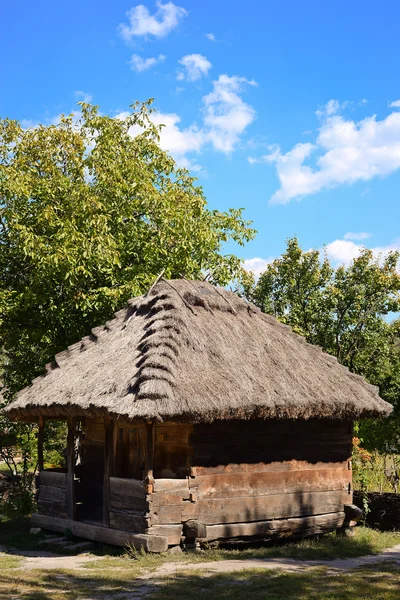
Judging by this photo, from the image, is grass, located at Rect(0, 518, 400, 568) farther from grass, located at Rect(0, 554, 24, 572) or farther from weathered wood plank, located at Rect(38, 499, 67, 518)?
grass, located at Rect(0, 554, 24, 572)

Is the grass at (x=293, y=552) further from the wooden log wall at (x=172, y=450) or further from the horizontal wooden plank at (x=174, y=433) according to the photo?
the horizontal wooden plank at (x=174, y=433)

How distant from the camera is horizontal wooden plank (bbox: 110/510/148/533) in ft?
37.8

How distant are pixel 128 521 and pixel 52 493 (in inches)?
118

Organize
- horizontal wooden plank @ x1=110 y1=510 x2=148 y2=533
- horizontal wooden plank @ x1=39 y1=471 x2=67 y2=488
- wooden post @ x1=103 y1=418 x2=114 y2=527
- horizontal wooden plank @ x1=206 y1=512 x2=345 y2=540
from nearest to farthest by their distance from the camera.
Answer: horizontal wooden plank @ x1=110 y1=510 x2=148 y2=533 → horizontal wooden plank @ x1=206 y1=512 x2=345 y2=540 → wooden post @ x1=103 y1=418 x2=114 y2=527 → horizontal wooden plank @ x1=39 y1=471 x2=67 y2=488

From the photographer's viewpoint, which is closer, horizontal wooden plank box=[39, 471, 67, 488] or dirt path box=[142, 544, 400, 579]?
dirt path box=[142, 544, 400, 579]

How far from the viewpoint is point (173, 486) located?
1155 cm

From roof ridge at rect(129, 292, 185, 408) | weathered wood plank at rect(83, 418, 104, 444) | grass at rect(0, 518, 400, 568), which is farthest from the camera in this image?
weathered wood plank at rect(83, 418, 104, 444)

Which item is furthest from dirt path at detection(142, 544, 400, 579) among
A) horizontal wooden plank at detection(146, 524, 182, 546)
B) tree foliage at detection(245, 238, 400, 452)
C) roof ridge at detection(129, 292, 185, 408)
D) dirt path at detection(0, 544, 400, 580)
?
tree foliage at detection(245, 238, 400, 452)

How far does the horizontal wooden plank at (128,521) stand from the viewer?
37.8 feet

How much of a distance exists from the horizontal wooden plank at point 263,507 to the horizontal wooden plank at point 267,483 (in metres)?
0.10

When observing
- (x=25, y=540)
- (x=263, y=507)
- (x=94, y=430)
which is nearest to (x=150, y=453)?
(x=263, y=507)

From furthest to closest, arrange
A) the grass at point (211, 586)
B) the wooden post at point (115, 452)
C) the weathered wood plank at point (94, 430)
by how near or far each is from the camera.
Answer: the weathered wood plank at point (94, 430)
the wooden post at point (115, 452)
the grass at point (211, 586)

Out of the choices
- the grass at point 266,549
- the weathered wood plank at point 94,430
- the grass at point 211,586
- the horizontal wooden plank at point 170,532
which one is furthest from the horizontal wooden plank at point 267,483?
the weathered wood plank at point 94,430

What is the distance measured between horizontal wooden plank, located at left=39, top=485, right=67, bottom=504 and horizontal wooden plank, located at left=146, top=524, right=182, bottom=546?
3276 millimetres
